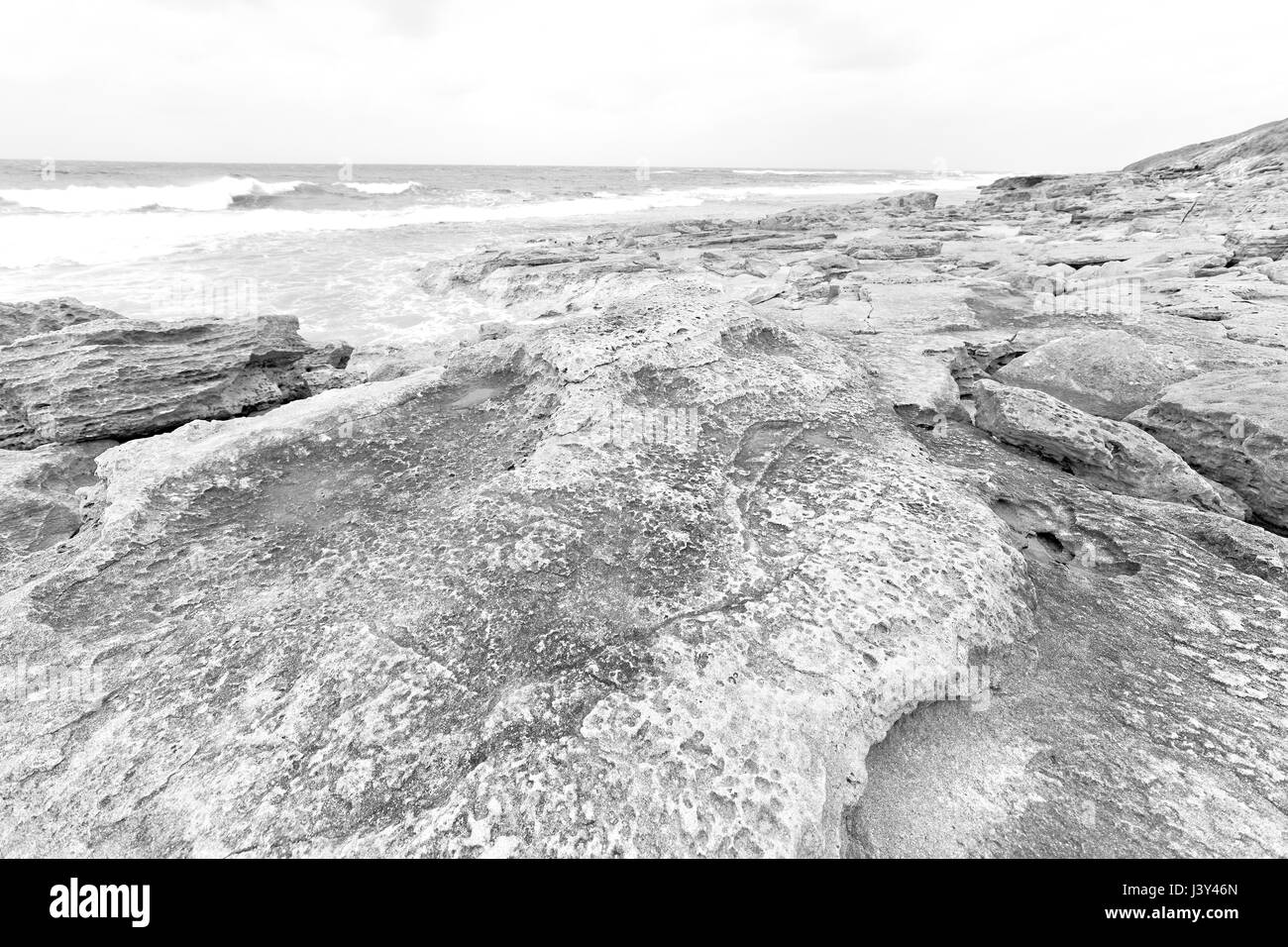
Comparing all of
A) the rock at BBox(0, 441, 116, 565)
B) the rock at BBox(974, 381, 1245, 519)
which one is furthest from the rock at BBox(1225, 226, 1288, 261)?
the rock at BBox(0, 441, 116, 565)

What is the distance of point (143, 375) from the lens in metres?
5.65

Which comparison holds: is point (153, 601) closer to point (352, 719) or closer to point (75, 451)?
point (352, 719)

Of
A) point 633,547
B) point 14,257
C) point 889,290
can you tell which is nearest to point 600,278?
point 889,290

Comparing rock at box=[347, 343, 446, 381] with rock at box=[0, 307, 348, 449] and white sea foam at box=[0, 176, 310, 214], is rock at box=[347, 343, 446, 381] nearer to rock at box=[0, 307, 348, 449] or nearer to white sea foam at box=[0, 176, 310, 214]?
rock at box=[0, 307, 348, 449]

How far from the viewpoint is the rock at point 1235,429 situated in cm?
365

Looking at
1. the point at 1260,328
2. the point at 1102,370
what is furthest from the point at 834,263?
the point at 1102,370

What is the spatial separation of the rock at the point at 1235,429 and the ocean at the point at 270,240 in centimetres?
988

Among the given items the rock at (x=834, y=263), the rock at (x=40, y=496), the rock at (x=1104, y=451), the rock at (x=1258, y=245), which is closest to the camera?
the rock at (x=40, y=496)

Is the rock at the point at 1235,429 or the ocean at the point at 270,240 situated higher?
the ocean at the point at 270,240

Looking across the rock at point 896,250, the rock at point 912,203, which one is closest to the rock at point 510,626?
the rock at point 896,250

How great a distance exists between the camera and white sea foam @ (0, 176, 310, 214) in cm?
2936

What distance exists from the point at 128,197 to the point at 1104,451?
43.8 m

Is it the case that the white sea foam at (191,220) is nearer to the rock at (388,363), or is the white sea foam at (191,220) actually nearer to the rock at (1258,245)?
the rock at (388,363)

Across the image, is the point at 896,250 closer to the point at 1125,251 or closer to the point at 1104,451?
the point at 1125,251
